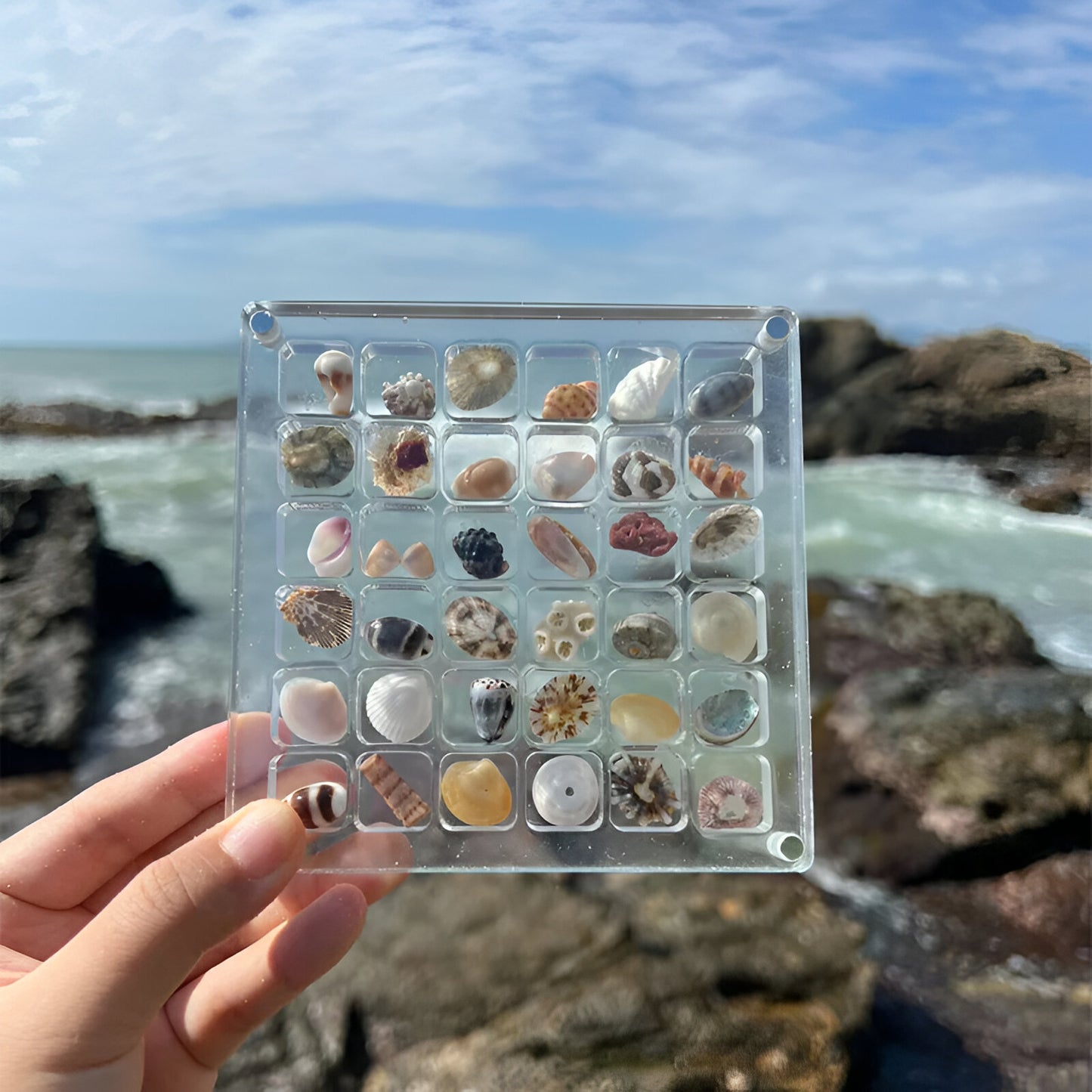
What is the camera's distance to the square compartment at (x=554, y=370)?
117 centimetres

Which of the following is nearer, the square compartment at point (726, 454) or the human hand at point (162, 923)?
the human hand at point (162, 923)

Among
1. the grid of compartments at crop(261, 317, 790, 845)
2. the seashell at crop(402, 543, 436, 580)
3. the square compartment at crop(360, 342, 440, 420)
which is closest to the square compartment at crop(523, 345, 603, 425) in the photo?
the grid of compartments at crop(261, 317, 790, 845)

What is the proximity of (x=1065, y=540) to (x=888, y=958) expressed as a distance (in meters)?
1.31

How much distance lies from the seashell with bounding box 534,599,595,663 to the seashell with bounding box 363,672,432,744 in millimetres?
174

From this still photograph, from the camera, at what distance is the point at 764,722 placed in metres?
1.15

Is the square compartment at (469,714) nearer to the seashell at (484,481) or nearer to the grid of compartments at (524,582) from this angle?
the grid of compartments at (524,582)

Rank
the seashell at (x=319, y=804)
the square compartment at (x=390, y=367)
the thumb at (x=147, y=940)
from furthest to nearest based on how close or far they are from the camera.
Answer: the square compartment at (x=390, y=367)
the seashell at (x=319, y=804)
the thumb at (x=147, y=940)

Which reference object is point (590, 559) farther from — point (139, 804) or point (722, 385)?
point (139, 804)

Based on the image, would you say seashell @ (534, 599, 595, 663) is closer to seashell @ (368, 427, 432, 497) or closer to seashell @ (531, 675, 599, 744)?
seashell @ (531, 675, 599, 744)

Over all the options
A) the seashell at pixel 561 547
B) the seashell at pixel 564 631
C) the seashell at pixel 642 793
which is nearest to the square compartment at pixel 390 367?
the seashell at pixel 561 547

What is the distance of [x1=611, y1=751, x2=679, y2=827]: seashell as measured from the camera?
3.67 ft

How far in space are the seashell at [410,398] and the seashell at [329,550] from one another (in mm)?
182

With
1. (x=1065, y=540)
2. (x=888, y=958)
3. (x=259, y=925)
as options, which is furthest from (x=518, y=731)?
(x=1065, y=540)

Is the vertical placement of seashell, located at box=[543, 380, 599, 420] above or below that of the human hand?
above
